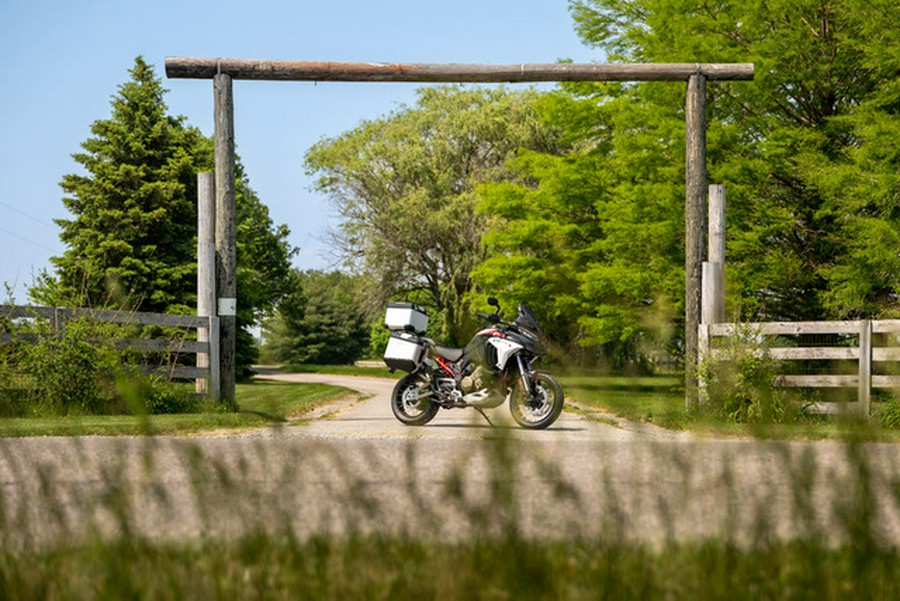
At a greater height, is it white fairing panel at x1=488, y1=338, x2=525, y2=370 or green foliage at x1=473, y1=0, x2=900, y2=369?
green foliage at x1=473, y1=0, x2=900, y2=369

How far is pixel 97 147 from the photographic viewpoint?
112 ft

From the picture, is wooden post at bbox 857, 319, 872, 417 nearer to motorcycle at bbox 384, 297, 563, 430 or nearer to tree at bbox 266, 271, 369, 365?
motorcycle at bbox 384, 297, 563, 430

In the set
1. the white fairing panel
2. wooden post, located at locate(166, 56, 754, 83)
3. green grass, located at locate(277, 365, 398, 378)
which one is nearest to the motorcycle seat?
the white fairing panel

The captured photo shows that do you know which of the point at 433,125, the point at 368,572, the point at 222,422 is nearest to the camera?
the point at 368,572

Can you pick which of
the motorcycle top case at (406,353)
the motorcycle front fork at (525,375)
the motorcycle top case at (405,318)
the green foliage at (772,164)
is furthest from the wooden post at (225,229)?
the green foliage at (772,164)

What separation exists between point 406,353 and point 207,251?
3.41m

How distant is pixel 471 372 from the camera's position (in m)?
11.7

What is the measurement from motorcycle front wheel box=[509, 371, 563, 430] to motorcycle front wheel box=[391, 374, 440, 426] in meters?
1.08

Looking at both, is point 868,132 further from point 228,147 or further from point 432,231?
point 432,231

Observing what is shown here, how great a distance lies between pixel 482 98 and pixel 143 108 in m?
13.0

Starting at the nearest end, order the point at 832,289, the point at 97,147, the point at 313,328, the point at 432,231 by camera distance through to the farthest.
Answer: the point at 832,289, the point at 97,147, the point at 432,231, the point at 313,328

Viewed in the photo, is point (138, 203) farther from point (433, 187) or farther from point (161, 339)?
point (161, 339)

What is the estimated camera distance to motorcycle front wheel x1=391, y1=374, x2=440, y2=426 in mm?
11812

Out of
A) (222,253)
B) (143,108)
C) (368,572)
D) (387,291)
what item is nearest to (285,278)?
(387,291)
